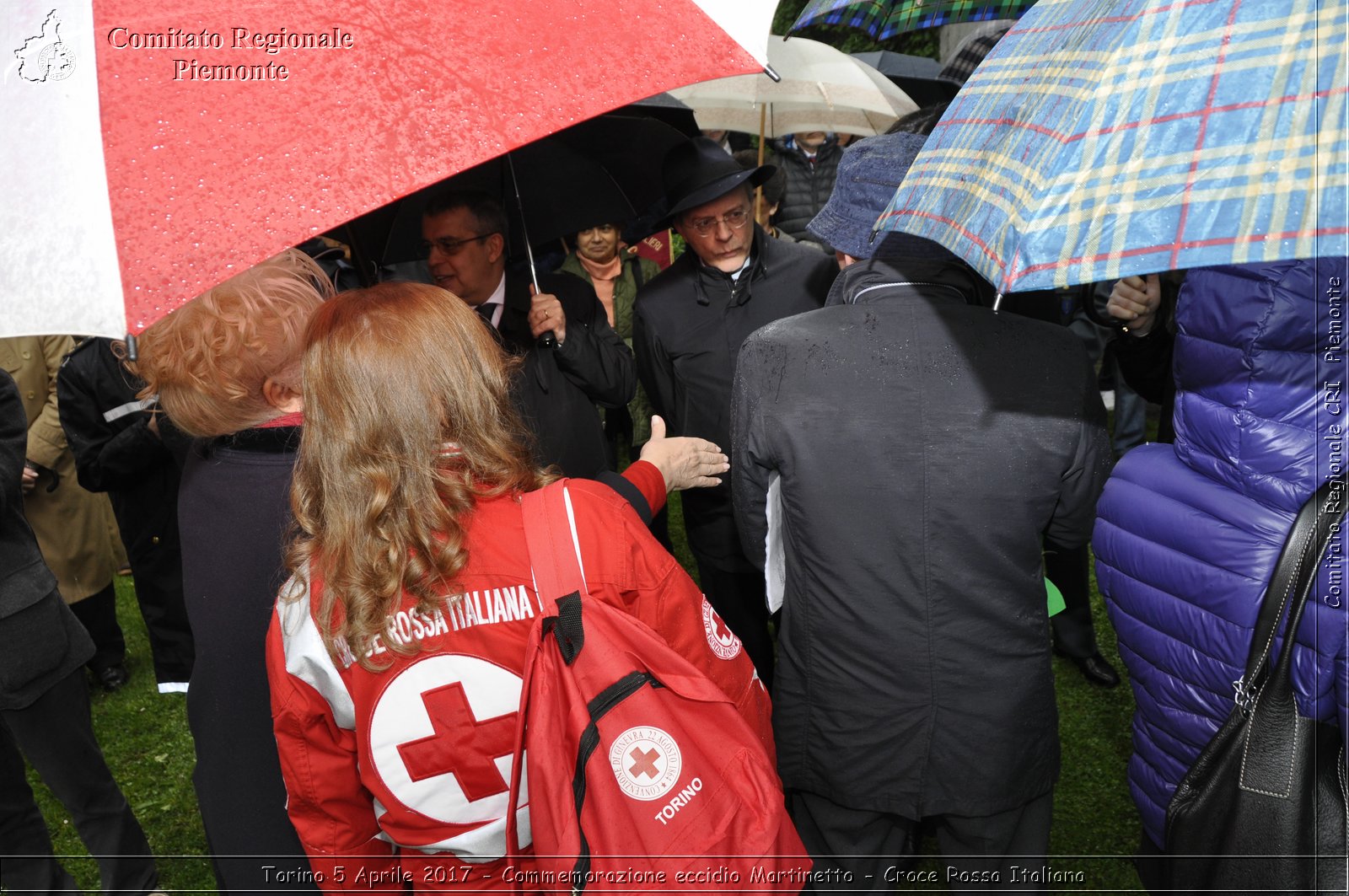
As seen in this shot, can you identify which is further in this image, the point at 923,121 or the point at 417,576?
the point at 923,121

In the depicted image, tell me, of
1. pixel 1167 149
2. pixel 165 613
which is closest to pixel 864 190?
pixel 1167 149

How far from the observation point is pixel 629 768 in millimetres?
1655

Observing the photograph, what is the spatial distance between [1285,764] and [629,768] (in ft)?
3.54

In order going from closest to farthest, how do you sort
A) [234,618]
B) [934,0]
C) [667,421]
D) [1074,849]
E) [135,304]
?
[135,304]
[234,618]
[934,0]
[1074,849]
[667,421]

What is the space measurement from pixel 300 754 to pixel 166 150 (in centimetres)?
106

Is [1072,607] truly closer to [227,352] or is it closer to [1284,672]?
[1284,672]

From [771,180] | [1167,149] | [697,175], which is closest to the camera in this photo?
[1167,149]

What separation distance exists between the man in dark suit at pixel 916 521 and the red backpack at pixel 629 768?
65 cm

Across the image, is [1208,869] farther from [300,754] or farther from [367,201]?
[367,201]

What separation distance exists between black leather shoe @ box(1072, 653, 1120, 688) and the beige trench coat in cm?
457

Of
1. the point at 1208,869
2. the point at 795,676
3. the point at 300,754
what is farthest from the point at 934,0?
the point at 300,754

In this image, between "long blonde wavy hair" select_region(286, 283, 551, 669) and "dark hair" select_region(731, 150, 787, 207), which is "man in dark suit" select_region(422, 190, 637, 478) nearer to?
"long blonde wavy hair" select_region(286, 283, 551, 669)

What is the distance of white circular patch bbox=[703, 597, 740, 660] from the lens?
6.54 ft

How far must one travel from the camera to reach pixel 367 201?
1.51 meters
